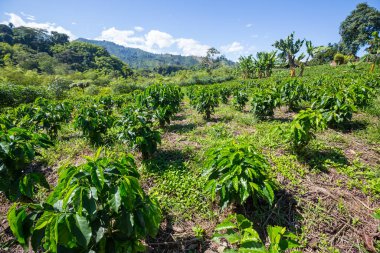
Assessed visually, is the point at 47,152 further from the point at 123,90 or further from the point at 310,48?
the point at 310,48

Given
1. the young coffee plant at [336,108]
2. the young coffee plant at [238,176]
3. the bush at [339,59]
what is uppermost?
the bush at [339,59]

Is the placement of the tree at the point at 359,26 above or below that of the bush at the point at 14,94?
above

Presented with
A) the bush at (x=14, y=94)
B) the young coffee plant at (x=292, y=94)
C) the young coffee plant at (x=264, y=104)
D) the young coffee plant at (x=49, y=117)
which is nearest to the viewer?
the young coffee plant at (x=49, y=117)

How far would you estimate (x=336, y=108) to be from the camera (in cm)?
591

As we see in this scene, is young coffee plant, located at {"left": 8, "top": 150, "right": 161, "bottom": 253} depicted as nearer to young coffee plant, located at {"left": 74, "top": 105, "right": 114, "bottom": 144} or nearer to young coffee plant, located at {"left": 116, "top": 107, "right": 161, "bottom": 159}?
young coffee plant, located at {"left": 116, "top": 107, "right": 161, "bottom": 159}

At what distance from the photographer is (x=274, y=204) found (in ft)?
11.0

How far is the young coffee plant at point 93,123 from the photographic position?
18.1 feet

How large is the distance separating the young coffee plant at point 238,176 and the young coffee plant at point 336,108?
380 centimetres

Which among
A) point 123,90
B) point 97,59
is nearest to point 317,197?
point 123,90

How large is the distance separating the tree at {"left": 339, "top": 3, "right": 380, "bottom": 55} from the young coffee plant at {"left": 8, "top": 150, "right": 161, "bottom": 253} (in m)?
58.6

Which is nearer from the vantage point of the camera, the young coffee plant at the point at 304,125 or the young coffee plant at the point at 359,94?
the young coffee plant at the point at 304,125

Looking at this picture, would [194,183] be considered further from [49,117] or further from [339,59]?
[339,59]

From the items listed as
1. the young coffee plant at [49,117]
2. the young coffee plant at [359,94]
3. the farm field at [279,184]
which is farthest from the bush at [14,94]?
the young coffee plant at [359,94]

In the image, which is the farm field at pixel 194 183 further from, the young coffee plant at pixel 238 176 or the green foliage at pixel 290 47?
the green foliage at pixel 290 47
